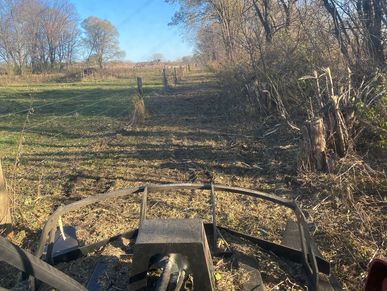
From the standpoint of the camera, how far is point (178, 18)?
35.8 meters

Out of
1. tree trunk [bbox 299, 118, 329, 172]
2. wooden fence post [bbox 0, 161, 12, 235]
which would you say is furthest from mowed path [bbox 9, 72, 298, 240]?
tree trunk [bbox 299, 118, 329, 172]

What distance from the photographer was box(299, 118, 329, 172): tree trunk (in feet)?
18.7

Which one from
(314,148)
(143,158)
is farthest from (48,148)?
(314,148)

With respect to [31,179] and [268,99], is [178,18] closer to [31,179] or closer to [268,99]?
[268,99]

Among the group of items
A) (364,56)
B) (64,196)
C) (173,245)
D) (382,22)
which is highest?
(382,22)

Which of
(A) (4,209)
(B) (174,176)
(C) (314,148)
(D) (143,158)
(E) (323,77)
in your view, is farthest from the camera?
(E) (323,77)

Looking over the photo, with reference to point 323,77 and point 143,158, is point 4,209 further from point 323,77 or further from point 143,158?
point 323,77

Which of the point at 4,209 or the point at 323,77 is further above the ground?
the point at 323,77

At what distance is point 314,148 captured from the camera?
5711 millimetres

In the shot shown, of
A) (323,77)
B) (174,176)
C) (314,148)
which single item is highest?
(323,77)

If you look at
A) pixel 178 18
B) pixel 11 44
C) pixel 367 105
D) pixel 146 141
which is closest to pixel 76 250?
pixel 367 105

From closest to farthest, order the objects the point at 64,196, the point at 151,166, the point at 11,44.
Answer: the point at 64,196 → the point at 151,166 → the point at 11,44

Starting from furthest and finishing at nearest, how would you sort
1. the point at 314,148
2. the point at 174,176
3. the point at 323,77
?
the point at 323,77, the point at 174,176, the point at 314,148

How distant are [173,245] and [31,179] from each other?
4.27 metres
